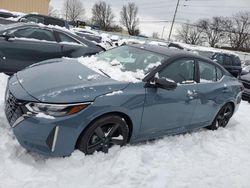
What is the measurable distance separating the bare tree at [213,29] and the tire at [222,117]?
240 feet

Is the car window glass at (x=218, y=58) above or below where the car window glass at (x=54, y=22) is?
below

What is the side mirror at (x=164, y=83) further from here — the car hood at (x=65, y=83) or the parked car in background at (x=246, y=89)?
the parked car in background at (x=246, y=89)

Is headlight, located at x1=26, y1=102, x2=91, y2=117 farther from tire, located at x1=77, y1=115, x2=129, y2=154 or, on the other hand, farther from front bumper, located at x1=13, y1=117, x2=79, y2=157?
tire, located at x1=77, y1=115, x2=129, y2=154

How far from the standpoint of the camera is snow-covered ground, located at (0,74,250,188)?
3.59 m

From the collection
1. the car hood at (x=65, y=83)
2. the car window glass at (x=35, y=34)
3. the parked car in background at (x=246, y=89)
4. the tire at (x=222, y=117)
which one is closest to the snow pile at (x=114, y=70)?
the car hood at (x=65, y=83)

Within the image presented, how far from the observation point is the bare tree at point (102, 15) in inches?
3204

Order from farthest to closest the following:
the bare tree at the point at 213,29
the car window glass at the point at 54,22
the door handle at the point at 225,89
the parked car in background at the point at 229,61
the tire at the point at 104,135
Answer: the bare tree at the point at 213,29, the parked car in background at the point at 229,61, the car window glass at the point at 54,22, the door handle at the point at 225,89, the tire at the point at 104,135

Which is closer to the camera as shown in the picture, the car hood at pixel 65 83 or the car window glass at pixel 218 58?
the car hood at pixel 65 83

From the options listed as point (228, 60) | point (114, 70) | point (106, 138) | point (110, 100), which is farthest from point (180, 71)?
point (228, 60)

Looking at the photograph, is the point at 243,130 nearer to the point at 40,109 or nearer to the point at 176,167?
the point at 176,167

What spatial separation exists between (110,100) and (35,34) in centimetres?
458

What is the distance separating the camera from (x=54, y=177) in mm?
3596

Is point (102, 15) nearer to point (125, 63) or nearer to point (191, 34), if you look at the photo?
point (191, 34)

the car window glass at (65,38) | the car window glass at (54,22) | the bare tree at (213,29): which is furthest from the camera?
the bare tree at (213,29)
